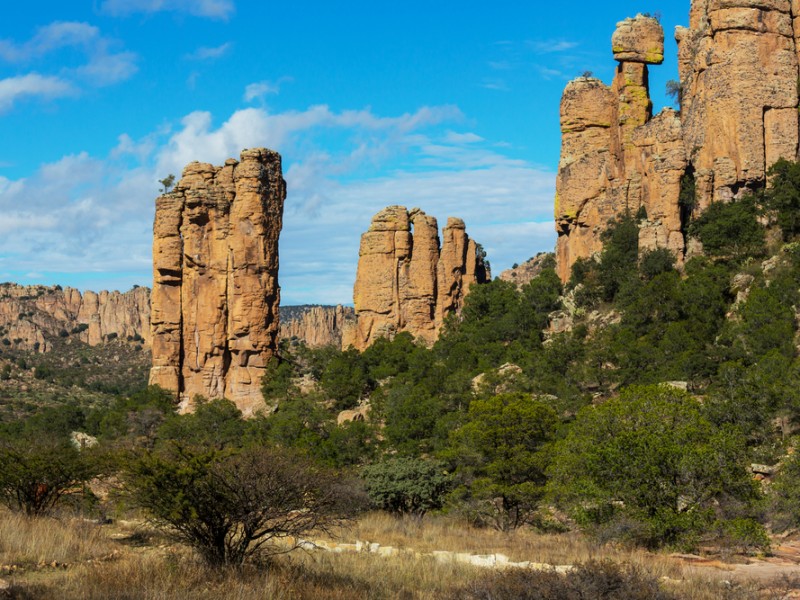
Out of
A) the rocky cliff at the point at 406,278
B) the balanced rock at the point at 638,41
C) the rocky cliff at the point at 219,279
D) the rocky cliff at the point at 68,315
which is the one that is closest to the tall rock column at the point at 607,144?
the balanced rock at the point at 638,41

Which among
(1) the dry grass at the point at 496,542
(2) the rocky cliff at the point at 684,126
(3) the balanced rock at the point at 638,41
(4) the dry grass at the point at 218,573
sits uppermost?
(3) the balanced rock at the point at 638,41

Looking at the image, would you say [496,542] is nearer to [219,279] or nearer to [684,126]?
[684,126]

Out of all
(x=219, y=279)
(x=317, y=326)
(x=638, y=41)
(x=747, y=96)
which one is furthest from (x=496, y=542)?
(x=317, y=326)

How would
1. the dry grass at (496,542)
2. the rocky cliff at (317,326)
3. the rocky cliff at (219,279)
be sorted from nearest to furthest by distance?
the dry grass at (496,542), the rocky cliff at (219,279), the rocky cliff at (317,326)

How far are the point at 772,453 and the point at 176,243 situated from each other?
142 feet

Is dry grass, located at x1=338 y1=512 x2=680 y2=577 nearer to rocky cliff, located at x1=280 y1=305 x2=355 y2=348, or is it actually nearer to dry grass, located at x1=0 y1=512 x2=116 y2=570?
dry grass, located at x1=0 y1=512 x2=116 y2=570

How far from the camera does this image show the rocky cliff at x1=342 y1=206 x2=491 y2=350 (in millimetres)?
64688

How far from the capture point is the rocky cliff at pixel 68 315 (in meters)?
142

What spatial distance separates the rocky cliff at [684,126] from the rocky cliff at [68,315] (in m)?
96.0

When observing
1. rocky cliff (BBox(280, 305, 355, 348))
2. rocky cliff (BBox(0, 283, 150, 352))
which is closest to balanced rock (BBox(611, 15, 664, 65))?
rocky cliff (BBox(280, 305, 355, 348))

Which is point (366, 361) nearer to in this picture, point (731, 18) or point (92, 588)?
point (731, 18)

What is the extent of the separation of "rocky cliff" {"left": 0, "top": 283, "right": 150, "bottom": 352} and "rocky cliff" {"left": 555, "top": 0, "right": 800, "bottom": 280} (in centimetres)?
9604

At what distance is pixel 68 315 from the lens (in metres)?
153

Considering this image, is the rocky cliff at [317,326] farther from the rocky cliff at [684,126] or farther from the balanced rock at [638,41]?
the balanced rock at [638,41]
